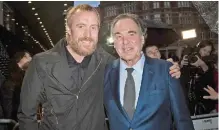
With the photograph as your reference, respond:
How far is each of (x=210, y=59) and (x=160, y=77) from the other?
2.57 metres

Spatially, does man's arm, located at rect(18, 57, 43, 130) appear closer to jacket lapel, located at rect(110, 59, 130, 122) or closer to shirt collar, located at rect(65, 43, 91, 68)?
shirt collar, located at rect(65, 43, 91, 68)

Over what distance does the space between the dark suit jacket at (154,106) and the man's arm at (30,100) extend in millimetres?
550

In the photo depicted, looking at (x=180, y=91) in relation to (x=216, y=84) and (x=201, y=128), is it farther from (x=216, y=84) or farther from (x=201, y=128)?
(x=216, y=84)

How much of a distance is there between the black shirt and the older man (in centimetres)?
21

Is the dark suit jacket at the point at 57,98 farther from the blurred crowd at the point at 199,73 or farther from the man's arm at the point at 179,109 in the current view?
the blurred crowd at the point at 199,73

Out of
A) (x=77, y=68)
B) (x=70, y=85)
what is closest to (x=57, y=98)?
(x=70, y=85)

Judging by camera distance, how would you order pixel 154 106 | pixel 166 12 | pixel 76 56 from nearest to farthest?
pixel 154 106
pixel 76 56
pixel 166 12

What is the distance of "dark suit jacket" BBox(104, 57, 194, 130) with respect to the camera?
2.01m

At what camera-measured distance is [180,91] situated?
2074mm

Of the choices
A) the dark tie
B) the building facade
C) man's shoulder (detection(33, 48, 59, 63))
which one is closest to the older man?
the dark tie

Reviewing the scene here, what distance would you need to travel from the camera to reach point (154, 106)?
203cm

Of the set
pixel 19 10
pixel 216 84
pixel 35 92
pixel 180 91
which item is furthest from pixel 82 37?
pixel 19 10

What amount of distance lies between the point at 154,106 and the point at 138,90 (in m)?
0.18

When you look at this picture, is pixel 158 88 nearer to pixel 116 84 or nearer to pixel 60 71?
pixel 116 84
